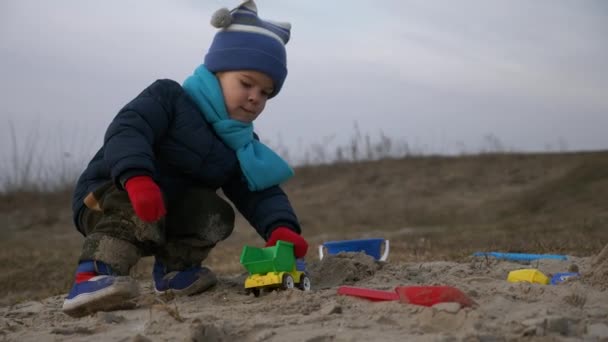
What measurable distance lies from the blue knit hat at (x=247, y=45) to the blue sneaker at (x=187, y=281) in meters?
0.83

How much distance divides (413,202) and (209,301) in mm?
8478

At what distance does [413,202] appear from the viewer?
1070cm

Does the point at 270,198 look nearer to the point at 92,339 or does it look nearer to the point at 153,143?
the point at 153,143

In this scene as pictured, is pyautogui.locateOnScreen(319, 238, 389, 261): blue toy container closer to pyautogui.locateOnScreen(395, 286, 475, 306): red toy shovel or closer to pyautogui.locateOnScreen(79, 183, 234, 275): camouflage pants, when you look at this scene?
pyautogui.locateOnScreen(79, 183, 234, 275): camouflage pants

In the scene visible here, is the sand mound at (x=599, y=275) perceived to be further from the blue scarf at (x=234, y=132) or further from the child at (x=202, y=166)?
the blue scarf at (x=234, y=132)

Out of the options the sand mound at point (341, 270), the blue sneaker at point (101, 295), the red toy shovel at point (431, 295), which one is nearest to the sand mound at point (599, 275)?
the red toy shovel at point (431, 295)

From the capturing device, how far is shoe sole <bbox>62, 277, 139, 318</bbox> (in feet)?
7.29

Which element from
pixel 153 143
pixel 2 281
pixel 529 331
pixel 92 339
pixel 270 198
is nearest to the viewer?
pixel 529 331

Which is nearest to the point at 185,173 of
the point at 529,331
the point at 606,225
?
the point at 529,331

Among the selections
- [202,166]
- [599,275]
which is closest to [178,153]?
[202,166]

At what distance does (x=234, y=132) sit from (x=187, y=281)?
2.08 feet

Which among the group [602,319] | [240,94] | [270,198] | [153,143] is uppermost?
[240,94]

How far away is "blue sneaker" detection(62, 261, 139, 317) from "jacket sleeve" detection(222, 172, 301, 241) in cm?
70

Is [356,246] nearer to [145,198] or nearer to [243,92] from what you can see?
[243,92]
